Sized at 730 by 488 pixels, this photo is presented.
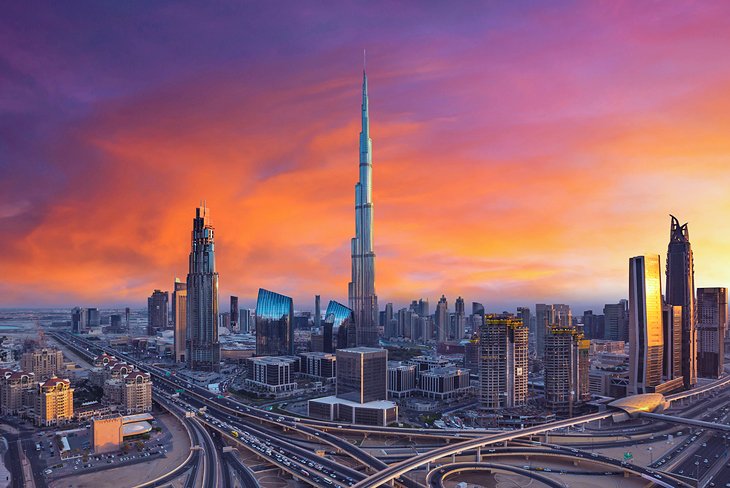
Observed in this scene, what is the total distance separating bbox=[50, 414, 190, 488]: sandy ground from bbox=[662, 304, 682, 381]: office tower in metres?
66.2

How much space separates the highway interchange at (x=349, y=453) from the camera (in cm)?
4344

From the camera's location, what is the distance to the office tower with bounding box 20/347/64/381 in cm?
8669

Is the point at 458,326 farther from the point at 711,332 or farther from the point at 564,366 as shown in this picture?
the point at 564,366

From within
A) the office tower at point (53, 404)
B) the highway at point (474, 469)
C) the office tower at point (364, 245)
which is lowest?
the highway at point (474, 469)

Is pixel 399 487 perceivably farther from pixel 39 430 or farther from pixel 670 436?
pixel 39 430

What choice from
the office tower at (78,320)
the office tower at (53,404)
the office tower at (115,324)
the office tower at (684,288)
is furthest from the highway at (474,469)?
the office tower at (78,320)

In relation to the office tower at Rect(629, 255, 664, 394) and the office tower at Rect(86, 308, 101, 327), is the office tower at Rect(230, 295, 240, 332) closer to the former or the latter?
the office tower at Rect(86, 308, 101, 327)

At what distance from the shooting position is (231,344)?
439ft

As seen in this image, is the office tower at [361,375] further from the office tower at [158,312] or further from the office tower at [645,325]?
the office tower at [158,312]

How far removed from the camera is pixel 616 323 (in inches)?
5531

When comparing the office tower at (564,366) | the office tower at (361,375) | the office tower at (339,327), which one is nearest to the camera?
the office tower at (361,375)

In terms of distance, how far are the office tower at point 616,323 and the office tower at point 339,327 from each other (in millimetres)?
69101

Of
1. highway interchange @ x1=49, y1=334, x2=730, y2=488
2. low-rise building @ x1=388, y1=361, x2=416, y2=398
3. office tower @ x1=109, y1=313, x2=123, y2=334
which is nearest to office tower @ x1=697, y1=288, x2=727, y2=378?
highway interchange @ x1=49, y1=334, x2=730, y2=488

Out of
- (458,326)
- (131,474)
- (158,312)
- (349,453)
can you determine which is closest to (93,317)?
(158,312)
